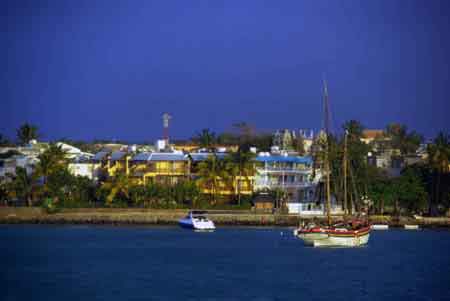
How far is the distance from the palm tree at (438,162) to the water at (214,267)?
13222mm

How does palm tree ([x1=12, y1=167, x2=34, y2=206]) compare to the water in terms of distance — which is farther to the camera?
palm tree ([x1=12, y1=167, x2=34, y2=206])

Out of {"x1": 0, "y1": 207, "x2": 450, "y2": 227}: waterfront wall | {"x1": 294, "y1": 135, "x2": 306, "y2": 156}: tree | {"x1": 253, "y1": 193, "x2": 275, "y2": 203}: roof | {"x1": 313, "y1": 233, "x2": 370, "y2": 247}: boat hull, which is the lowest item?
{"x1": 313, "y1": 233, "x2": 370, "y2": 247}: boat hull

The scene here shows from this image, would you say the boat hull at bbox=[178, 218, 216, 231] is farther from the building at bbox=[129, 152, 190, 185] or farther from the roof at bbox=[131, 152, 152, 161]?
the roof at bbox=[131, 152, 152, 161]

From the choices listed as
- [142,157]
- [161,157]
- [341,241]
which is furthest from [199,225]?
[341,241]

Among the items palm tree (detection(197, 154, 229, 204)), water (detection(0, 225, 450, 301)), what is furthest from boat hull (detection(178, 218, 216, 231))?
palm tree (detection(197, 154, 229, 204))

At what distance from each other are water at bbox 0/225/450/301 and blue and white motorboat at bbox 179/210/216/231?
3.42m

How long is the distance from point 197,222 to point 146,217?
864 cm

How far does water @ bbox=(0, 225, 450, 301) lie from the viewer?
5350 centimetres

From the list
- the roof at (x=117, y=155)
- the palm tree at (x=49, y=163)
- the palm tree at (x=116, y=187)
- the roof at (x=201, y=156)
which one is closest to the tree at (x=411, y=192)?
the roof at (x=201, y=156)

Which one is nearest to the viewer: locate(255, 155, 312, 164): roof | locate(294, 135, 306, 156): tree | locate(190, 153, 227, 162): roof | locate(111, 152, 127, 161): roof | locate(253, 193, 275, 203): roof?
locate(253, 193, 275, 203): roof

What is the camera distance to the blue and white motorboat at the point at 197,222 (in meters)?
98.2

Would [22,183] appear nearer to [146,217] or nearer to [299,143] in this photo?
[146,217]

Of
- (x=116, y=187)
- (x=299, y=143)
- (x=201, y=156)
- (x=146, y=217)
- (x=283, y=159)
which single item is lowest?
(x=146, y=217)

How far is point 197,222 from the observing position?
3871 inches
